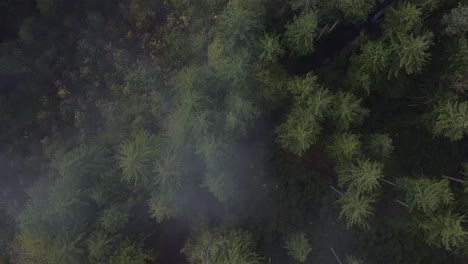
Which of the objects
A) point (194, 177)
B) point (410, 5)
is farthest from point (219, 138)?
point (410, 5)

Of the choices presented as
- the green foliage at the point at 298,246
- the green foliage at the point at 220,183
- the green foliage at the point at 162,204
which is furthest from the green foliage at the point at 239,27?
the green foliage at the point at 298,246

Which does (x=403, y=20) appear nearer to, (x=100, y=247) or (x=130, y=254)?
(x=130, y=254)

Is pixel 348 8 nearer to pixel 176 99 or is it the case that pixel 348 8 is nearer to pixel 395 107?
pixel 395 107

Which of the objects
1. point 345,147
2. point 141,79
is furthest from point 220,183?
point 141,79

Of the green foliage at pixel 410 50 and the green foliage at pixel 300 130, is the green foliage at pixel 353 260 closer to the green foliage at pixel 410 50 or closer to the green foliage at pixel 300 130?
the green foliage at pixel 300 130

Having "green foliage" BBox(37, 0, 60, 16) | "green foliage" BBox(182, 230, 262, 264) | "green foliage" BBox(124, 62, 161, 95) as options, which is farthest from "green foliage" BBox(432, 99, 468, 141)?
"green foliage" BBox(37, 0, 60, 16)
